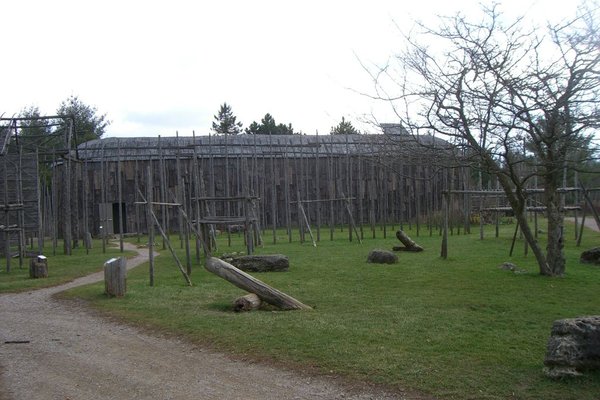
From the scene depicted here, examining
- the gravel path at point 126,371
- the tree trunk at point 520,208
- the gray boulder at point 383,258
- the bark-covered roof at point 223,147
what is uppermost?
the bark-covered roof at point 223,147

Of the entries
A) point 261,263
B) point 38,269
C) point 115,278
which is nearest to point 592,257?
point 261,263

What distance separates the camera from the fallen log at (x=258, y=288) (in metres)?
9.38

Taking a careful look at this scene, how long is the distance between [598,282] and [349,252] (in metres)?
7.69

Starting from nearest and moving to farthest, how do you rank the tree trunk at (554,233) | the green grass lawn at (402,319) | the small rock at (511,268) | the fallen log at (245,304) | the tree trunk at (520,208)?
the green grass lawn at (402,319) → the fallen log at (245,304) → the tree trunk at (520,208) → the tree trunk at (554,233) → the small rock at (511,268)

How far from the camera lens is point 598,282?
11.4 m

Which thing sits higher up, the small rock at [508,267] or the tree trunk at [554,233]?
the tree trunk at [554,233]

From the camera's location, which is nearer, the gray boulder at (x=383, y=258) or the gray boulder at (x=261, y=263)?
the gray boulder at (x=261, y=263)

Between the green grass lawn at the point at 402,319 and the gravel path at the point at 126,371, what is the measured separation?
351 millimetres

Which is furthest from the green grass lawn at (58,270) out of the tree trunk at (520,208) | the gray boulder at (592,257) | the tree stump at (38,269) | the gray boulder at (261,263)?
the gray boulder at (592,257)

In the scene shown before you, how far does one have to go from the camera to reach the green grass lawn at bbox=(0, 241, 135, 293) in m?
12.9

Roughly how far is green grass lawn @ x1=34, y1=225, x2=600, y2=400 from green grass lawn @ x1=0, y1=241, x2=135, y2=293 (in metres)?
1.52

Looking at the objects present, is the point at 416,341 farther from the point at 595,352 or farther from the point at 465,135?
the point at 465,135

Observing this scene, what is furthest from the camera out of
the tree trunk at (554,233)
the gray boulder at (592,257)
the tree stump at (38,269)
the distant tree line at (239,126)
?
the distant tree line at (239,126)

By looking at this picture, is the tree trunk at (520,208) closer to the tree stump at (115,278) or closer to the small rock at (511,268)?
the small rock at (511,268)
